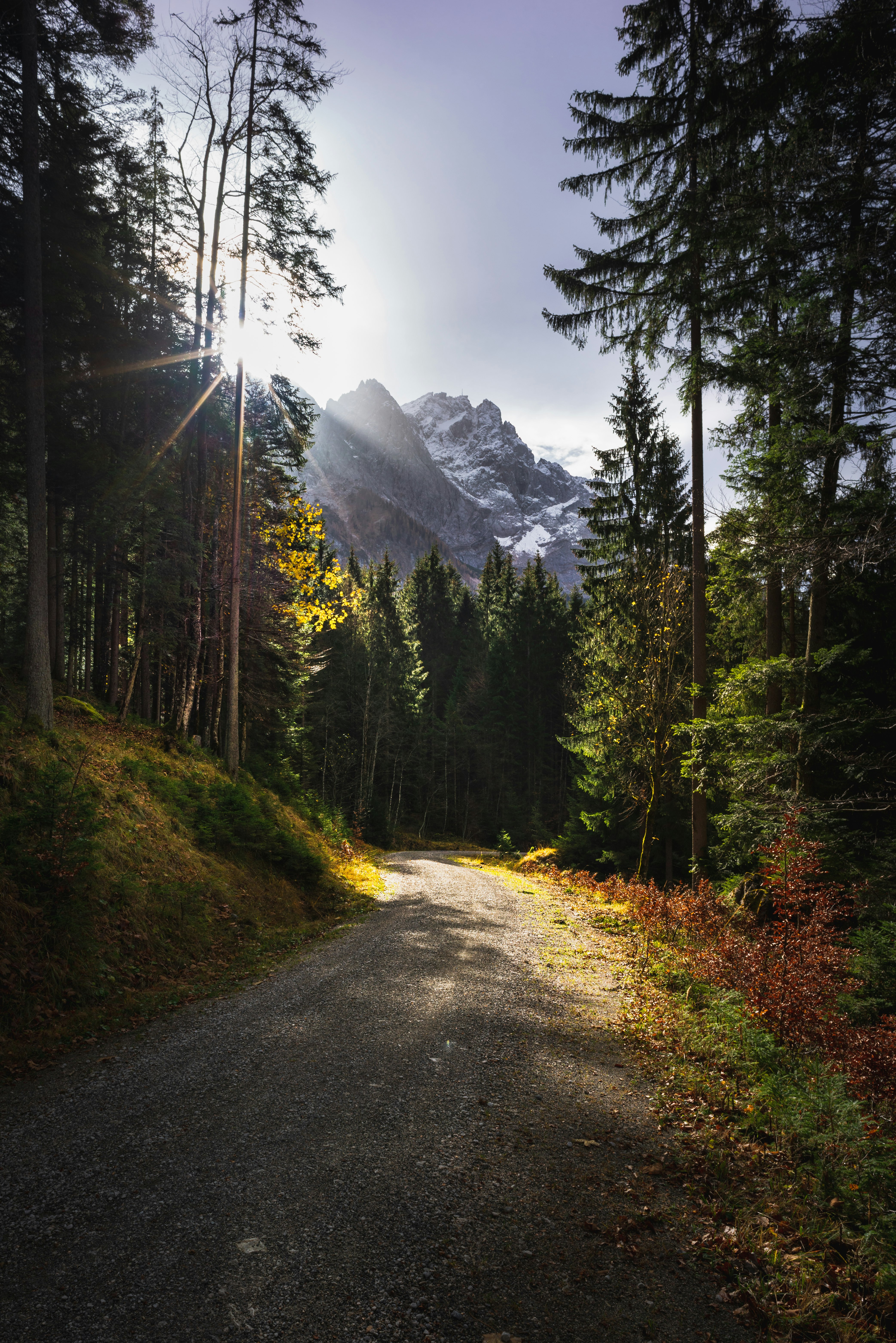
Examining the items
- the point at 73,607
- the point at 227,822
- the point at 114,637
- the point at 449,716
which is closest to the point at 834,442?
the point at 227,822

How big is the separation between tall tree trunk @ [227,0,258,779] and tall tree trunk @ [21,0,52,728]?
14.6ft

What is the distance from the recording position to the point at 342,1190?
11.2 ft

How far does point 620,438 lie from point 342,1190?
2052 centimetres

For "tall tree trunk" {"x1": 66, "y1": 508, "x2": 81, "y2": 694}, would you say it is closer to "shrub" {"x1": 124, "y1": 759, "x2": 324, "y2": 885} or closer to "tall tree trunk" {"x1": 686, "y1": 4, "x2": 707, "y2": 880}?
"shrub" {"x1": 124, "y1": 759, "x2": 324, "y2": 885}

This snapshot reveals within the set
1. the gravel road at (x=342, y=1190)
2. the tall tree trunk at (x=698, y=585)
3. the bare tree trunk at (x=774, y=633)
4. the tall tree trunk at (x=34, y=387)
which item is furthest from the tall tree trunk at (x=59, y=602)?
the bare tree trunk at (x=774, y=633)

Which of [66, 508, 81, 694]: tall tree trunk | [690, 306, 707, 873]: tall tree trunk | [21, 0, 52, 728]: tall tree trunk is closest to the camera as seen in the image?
[21, 0, 52, 728]: tall tree trunk

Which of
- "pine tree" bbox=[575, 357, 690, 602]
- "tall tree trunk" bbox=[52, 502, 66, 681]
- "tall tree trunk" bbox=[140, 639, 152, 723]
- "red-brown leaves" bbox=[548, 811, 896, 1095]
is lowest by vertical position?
"red-brown leaves" bbox=[548, 811, 896, 1095]

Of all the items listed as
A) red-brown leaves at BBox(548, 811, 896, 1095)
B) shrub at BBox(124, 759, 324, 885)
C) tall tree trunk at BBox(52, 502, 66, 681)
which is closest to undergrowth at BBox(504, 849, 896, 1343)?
red-brown leaves at BBox(548, 811, 896, 1095)

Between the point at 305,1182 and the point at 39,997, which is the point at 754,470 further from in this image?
the point at 39,997

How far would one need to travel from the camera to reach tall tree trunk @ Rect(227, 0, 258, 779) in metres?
14.1

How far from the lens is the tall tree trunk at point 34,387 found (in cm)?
950

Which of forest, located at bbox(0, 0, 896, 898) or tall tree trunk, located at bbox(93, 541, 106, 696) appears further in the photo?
tall tree trunk, located at bbox(93, 541, 106, 696)

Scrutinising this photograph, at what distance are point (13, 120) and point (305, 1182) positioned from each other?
16.7 meters

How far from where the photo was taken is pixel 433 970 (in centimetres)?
780
